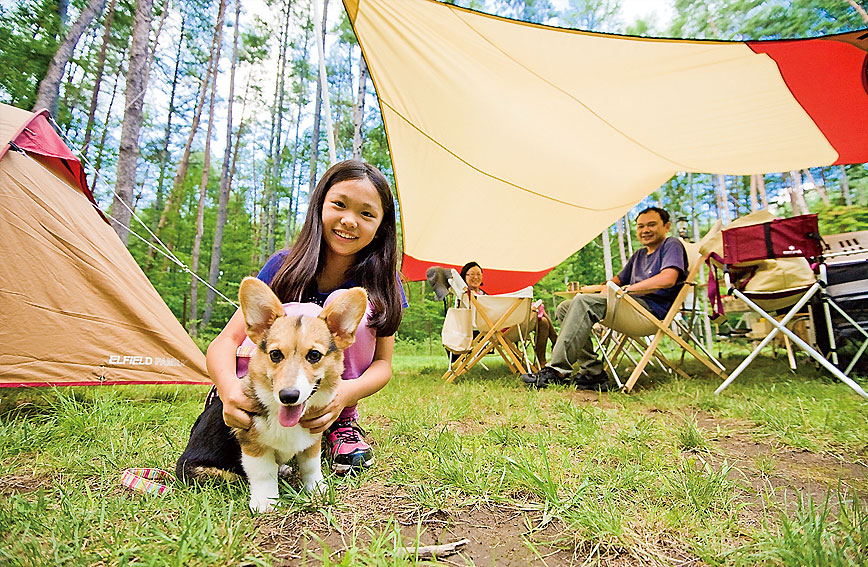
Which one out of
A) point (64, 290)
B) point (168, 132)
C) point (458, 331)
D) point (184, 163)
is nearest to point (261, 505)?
point (64, 290)

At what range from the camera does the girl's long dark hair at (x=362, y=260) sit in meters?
1.24

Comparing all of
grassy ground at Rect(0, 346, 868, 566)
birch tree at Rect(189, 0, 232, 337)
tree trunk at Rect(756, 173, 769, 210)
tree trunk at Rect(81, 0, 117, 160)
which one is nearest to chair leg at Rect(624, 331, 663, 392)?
grassy ground at Rect(0, 346, 868, 566)

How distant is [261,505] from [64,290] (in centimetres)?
195

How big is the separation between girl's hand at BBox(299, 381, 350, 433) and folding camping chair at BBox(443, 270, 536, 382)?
2.52 m

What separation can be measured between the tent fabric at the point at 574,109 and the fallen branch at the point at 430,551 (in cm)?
251

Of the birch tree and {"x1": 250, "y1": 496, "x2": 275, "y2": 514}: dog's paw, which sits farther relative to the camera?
the birch tree

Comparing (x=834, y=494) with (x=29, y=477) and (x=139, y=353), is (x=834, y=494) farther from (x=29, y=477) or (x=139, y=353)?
(x=139, y=353)

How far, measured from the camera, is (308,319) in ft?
3.02

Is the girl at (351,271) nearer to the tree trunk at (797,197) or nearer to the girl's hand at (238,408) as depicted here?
the girl's hand at (238,408)

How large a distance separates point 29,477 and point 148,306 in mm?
1313

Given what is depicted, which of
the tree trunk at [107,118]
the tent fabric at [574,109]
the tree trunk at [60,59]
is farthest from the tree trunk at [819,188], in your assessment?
the tree trunk at [107,118]

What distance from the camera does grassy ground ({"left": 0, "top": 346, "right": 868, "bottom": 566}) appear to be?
2.70 ft

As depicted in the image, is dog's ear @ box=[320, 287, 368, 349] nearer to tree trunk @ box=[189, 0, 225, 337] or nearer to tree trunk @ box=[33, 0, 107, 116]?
tree trunk @ box=[33, 0, 107, 116]

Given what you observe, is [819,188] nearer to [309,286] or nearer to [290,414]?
[309,286]
